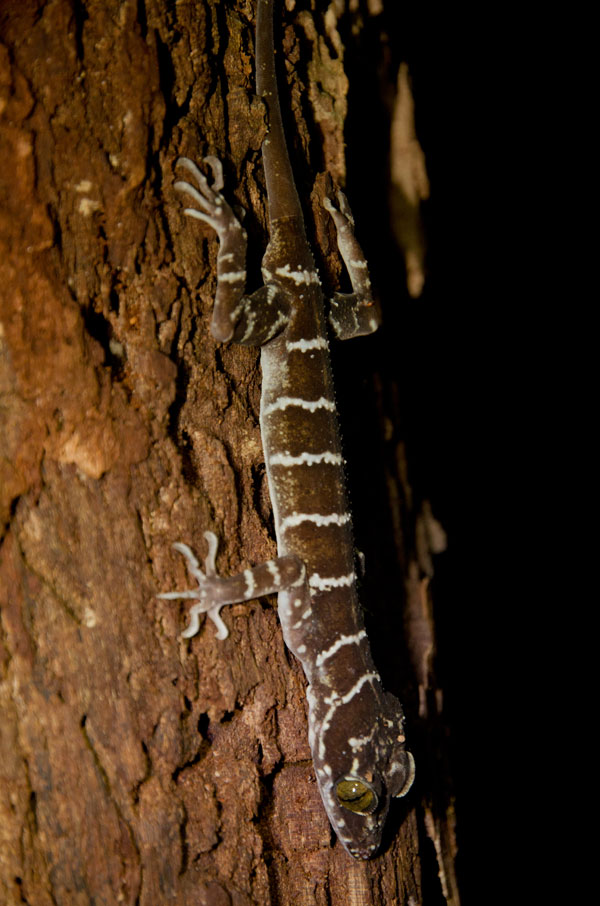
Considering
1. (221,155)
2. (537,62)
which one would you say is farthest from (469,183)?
(221,155)

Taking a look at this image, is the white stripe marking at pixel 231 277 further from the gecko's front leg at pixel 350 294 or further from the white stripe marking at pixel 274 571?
the white stripe marking at pixel 274 571

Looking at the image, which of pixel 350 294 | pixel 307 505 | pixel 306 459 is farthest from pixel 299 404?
pixel 350 294

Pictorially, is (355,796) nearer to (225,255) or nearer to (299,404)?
(299,404)

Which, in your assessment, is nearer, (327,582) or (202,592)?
(202,592)

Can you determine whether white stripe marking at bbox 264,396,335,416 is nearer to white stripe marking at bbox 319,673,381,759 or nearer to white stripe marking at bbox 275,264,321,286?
white stripe marking at bbox 275,264,321,286

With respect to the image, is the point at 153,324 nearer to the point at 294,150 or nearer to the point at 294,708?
the point at 294,150

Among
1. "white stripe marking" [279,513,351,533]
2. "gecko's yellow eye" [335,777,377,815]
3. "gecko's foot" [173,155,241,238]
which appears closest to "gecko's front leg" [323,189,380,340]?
"gecko's foot" [173,155,241,238]
